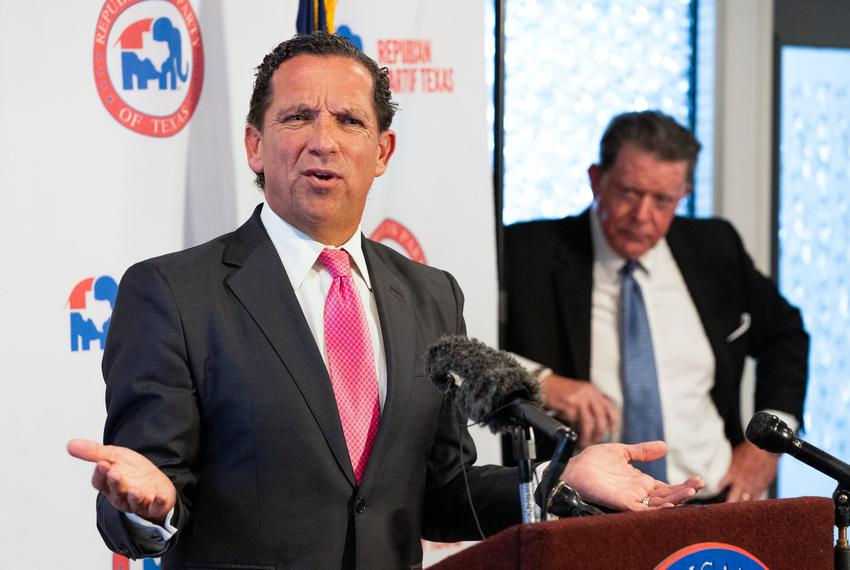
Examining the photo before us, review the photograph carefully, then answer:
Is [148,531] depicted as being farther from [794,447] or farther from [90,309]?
[794,447]

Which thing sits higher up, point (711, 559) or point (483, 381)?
point (483, 381)

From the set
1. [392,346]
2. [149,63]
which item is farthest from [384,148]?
[149,63]

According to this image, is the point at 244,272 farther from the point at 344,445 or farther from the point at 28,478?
the point at 28,478

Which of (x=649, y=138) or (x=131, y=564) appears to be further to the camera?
(x=649, y=138)

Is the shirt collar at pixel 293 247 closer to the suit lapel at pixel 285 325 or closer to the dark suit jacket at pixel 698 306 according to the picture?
the suit lapel at pixel 285 325

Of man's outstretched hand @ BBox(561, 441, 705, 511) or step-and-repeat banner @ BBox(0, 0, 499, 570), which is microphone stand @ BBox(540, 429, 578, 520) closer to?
man's outstretched hand @ BBox(561, 441, 705, 511)

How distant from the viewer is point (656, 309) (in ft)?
10.9

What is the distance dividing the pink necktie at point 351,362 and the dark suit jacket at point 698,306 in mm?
1419

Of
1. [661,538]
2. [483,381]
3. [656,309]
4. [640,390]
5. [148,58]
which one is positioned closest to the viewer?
[661,538]

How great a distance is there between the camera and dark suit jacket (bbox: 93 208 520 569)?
166 centimetres

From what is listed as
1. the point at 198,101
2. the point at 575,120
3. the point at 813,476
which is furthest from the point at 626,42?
the point at 198,101

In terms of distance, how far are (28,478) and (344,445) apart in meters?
0.77

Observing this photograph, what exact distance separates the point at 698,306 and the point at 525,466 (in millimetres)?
2147

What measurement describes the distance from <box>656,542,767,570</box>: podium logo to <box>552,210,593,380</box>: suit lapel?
1.81 metres
